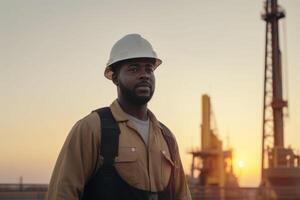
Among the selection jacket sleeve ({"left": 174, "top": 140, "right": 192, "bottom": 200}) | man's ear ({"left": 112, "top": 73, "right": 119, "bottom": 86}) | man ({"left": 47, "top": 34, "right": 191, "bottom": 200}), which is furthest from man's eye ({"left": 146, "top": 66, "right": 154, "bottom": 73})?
jacket sleeve ({"left": 174, "top": 140, "right": 192, "bottom": 200})

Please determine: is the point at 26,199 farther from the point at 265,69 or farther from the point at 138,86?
the point at 265,69

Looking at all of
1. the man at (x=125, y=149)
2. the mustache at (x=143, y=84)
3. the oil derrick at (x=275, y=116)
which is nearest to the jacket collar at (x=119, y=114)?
the man at (x=125, y=149)

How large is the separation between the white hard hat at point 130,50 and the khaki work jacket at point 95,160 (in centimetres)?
24

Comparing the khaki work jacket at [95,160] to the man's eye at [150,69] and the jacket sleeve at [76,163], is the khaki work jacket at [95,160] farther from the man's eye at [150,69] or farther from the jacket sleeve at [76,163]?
the man's eye at [150,69]

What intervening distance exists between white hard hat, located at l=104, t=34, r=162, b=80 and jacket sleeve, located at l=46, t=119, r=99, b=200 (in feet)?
1.19

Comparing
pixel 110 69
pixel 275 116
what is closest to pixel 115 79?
pixel 110 69

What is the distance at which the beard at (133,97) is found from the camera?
2.22 meters

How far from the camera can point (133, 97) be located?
223 cm

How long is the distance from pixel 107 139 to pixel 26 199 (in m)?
14.7

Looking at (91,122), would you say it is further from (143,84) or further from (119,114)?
(143,84)

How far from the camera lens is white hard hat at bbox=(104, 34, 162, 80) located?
2.25 metres

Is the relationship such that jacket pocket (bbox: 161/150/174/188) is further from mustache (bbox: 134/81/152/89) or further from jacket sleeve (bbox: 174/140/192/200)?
mustache (bbox: 134/81/152/89)

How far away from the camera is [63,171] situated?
206 cm

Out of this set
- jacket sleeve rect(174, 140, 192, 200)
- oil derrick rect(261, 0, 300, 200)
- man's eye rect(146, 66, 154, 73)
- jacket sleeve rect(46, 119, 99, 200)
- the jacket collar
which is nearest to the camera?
jacket sleeve rect(46, 119, 99, 200)
